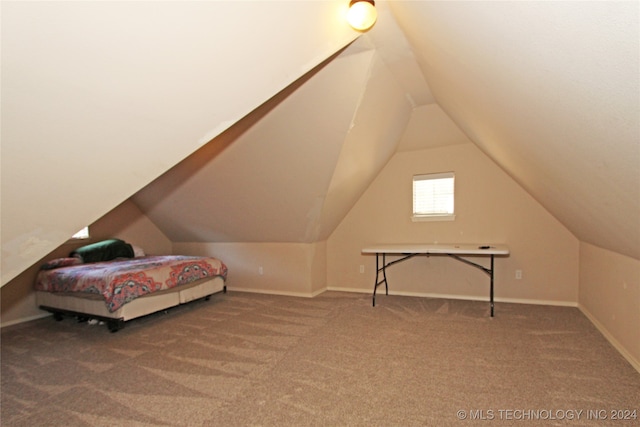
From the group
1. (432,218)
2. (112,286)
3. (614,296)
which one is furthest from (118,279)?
(614,296)

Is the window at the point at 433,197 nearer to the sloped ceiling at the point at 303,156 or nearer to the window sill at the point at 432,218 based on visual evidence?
the window sill at the point at 432,218

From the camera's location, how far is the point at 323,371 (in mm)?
2373

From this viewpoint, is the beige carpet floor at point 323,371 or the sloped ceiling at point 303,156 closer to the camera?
the beige carpet floor at point 323,371

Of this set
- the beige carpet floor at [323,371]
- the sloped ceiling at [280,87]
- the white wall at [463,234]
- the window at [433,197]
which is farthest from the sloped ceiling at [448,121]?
the beige carpet floor at [323,371]

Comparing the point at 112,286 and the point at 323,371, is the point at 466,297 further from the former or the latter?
the point at 112,286

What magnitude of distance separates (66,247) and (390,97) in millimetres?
4854

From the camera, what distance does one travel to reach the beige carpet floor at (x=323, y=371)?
1856 millimetres

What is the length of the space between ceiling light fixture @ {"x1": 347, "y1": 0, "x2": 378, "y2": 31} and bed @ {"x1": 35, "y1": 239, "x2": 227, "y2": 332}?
3.24 meters

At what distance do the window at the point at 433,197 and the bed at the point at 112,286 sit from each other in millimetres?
3197

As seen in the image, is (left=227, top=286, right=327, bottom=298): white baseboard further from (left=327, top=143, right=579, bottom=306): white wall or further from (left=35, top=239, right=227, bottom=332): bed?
(left=35, top=239, right=227, bottom=332): bed

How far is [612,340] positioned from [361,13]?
11.5 feet

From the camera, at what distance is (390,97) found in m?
3.46

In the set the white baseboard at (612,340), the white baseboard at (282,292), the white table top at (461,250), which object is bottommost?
the white baseboard at (282,292)

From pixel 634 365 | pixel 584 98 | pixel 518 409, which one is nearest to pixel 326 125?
pixel 584 98
